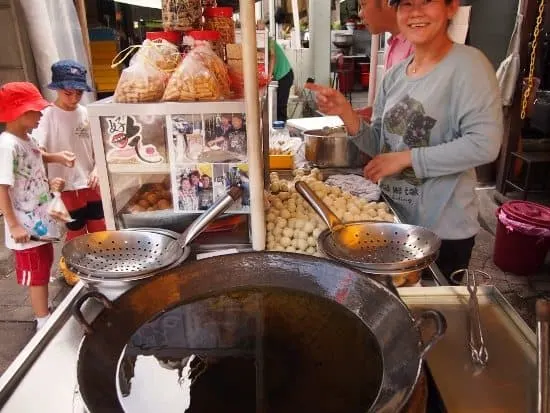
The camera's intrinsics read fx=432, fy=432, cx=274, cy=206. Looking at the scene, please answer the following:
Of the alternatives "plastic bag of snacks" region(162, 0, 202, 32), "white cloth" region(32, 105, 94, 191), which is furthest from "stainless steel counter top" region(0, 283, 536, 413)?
"white cloth" region(32, 105, 94, 191)

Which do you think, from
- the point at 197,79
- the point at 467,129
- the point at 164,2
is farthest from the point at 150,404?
the point at 164,2

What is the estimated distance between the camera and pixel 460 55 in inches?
Answer: 60.9

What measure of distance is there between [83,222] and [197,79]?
235 cm

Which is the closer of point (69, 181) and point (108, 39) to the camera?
point (69, 181)

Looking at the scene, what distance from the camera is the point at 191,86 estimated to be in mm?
1420

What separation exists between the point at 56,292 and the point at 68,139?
119 cm

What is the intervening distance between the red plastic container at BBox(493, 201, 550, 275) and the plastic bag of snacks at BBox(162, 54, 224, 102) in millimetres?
2781

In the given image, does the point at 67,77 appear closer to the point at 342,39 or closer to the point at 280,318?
the point at 280,318

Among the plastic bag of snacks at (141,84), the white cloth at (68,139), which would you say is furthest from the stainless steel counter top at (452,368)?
the white cloth at (68,139)

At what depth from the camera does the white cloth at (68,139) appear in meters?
3.11

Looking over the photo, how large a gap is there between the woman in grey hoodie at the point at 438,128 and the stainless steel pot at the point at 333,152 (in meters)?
0.64

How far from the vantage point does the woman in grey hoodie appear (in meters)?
1.50

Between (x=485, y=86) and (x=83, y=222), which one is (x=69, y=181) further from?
(x=485, y=86)

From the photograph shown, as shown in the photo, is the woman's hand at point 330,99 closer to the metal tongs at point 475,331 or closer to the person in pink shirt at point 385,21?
the person in pink shirt at point 385,21
